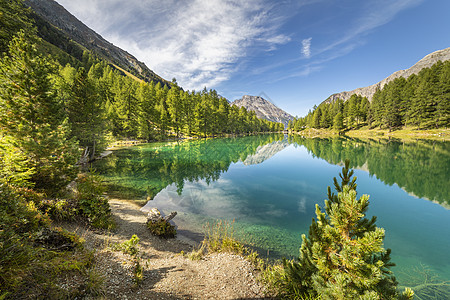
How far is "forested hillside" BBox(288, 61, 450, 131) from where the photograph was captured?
4606 centimetres

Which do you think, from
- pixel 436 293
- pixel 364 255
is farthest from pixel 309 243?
pixel 436 293

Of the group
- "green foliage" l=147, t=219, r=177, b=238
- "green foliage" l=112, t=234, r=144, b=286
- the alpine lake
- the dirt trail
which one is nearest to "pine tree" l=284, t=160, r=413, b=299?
the dirt trail

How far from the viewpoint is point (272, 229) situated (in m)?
9.19

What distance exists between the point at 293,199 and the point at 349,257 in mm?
11135

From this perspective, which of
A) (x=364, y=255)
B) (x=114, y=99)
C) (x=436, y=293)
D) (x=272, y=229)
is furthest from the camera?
(x=114, y=99)

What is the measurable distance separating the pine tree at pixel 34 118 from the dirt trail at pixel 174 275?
13.1 ft

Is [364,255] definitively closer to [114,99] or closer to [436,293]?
[436,293]

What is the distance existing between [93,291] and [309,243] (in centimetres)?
473

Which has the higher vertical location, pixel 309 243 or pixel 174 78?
pixel 174 78

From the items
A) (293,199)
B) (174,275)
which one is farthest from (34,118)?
(293,199)

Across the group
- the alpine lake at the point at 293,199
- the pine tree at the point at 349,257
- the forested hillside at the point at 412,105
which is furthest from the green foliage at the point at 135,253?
the forested hillside at the point at 412,105

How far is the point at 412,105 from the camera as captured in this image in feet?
168

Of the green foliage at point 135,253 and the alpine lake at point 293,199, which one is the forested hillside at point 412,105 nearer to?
the alpine lake at point 293,199

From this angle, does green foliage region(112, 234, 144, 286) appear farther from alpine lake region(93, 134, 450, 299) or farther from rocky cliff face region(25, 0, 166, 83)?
rocky cliff face region(25, 0, 166, 83)
